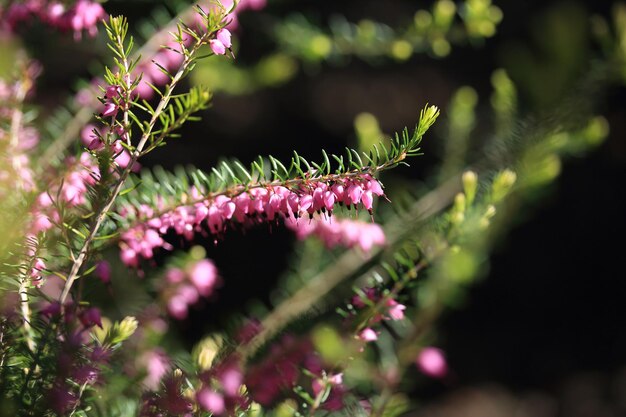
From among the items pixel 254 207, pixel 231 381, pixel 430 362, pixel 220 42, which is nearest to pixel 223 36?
pixel 220 42

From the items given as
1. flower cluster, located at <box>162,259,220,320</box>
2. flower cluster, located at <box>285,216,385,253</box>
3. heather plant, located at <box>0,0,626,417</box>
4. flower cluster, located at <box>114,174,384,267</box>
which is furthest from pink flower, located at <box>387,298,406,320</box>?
flower cluster, located at <box>162,259,220,320</box>

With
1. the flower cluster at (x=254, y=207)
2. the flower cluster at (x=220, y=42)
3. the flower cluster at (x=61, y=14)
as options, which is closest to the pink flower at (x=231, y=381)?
the flower cluster at (x=254, y=207)

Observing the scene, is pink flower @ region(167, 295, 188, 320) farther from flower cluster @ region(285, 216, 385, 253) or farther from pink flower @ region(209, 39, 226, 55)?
pink flower @ region(209, 39, 226, 55)

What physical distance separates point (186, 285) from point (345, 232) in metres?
0.27

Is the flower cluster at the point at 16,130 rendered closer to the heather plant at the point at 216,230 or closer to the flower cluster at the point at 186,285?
the heather plant at the point at 216,230

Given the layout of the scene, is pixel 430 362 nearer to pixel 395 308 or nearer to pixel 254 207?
pixel 395 308

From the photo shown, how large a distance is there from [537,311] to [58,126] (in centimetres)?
212

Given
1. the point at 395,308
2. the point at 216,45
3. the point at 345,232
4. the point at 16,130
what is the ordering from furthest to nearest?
the point at 345,232
the point at 16,130
the point at 395,308
the point at 216,45

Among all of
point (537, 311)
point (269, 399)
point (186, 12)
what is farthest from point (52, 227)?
point (537, 311)

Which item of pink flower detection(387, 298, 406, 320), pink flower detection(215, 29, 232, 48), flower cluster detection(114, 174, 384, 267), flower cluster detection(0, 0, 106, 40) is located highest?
flower cluster detection(0, 0, 106, 40)

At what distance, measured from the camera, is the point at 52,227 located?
73 cm

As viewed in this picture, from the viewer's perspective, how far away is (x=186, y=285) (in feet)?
3.67

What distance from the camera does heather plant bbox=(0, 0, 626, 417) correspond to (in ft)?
2.03

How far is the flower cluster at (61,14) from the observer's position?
3.06 ft
